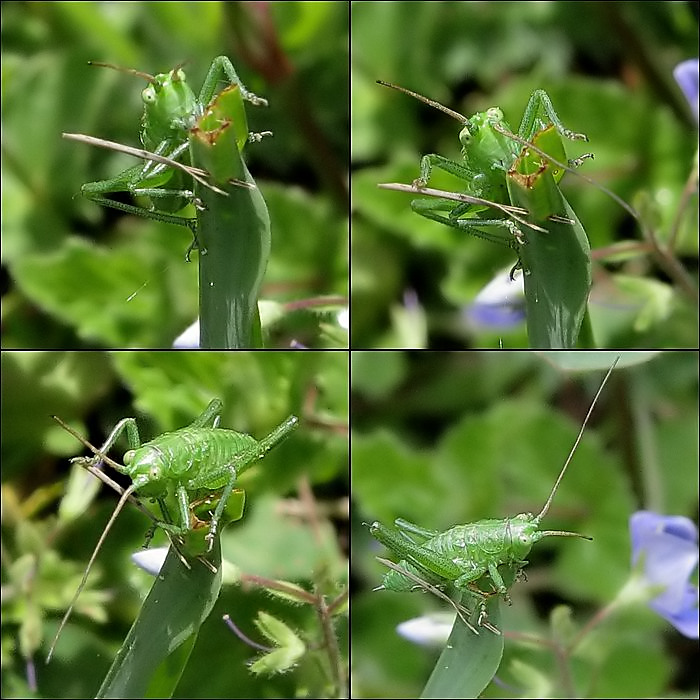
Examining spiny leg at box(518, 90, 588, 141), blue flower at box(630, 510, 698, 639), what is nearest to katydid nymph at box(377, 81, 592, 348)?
spiny leg at box(518, 90, 588, 141)

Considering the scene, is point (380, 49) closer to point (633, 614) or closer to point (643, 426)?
point (643, 426)

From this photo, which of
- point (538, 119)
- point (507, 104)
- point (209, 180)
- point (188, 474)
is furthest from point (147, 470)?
point (507, 104)

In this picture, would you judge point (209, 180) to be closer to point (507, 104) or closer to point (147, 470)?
point (147, 470)

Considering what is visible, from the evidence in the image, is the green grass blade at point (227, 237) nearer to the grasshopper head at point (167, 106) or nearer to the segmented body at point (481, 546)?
the grasshopper head at point (167, 106)

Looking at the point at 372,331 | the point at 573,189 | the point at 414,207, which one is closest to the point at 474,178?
the point at 414,207

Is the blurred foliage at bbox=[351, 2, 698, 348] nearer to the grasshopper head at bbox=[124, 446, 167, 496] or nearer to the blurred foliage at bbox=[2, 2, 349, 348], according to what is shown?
the blurred foliage at bbox=[2, 2, 349, 348]

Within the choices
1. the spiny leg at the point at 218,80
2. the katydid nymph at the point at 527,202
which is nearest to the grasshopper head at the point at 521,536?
the katydid nymph at the point at 527,202
